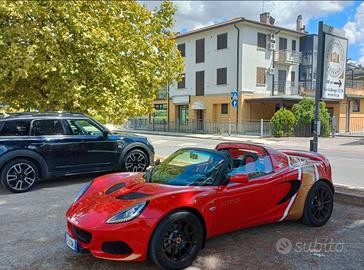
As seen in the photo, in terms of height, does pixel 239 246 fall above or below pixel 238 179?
below

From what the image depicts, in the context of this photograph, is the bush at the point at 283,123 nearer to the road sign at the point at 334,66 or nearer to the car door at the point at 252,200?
the road sign at the point at 334,66

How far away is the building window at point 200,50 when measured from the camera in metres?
32.6

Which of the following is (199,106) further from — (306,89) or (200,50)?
(306,89)

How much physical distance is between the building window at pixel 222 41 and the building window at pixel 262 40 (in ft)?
9.48

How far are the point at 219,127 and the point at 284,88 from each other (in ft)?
27.2

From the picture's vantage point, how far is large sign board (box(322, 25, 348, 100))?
755 centimetres

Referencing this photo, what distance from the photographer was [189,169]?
443 cm

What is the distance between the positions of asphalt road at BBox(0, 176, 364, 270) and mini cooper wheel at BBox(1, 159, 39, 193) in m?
1.27

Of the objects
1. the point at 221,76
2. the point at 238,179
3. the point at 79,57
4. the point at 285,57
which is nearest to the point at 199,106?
the point at 221,76

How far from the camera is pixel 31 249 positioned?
4.16 metres

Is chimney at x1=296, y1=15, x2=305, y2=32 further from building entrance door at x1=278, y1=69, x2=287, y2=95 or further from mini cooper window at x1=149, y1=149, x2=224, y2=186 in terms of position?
mini cooper window at x1=149, y1=149, x2=224, y2=186

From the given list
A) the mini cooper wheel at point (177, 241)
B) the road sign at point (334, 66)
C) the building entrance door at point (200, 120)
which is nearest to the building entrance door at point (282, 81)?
the building entrance door at point (200, 120)

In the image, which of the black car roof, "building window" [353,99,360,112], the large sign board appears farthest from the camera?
"building window" [353,99,360,112]

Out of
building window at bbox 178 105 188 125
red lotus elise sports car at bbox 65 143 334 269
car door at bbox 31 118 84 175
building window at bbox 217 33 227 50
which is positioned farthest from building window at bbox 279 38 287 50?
red lotus elise sports car at bbox 65 143 334 269
